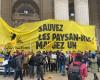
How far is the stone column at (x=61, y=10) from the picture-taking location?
31.7 meters

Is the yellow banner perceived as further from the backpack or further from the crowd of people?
the backpack

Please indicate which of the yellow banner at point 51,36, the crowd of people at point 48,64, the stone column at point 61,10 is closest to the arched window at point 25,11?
A: the stone column at point 61,10

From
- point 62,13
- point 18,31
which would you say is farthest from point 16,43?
point 62,13

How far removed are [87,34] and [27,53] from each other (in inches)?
131

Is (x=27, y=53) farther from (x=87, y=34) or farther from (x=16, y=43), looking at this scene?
(x=87, y=34)

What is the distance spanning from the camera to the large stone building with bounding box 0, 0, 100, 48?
32.0m

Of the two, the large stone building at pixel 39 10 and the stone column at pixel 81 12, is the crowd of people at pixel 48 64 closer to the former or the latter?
the stone column at pixel 81 12

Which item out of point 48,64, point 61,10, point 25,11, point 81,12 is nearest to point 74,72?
point 48,64

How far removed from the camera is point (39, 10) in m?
33.8

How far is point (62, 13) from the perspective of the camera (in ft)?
104

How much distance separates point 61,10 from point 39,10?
9.15ft

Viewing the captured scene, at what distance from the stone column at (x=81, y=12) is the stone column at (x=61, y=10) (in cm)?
103

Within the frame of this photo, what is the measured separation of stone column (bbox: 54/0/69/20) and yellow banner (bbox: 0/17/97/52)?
524 inches

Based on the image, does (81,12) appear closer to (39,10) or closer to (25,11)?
(39,10)
